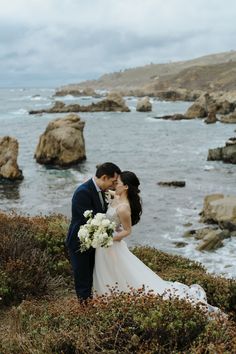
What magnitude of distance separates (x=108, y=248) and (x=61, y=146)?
30.7m

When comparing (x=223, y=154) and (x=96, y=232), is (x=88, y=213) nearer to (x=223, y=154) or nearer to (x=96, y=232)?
(x=96, y=232)

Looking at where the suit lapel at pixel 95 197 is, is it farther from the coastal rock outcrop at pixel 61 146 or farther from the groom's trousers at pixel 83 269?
the coastal rock outcrop at pixel 61 146

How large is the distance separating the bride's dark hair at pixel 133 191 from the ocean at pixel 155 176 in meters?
8.95

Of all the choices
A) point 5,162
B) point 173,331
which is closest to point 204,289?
point 173,331

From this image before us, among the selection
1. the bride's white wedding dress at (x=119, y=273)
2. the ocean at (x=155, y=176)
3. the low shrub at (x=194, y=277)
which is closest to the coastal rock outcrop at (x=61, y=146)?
the ocean at (x=155, y=176)

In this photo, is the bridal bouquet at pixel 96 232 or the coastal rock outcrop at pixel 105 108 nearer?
the bridal bouquet at pixel 96 232

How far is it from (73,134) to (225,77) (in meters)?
124

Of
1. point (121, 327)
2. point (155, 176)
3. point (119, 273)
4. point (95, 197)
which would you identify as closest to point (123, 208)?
point (95, 197)

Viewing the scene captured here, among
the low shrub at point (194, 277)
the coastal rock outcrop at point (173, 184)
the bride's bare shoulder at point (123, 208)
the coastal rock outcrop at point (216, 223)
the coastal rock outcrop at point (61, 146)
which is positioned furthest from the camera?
the coastal rock outcrop at point (61, 146)

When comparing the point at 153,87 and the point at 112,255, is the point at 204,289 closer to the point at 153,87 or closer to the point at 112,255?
the point at 112,255

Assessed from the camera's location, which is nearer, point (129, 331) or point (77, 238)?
point (129, 331)

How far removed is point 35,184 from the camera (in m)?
32.3

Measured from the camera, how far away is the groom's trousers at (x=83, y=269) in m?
7.97

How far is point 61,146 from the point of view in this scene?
126 feet
